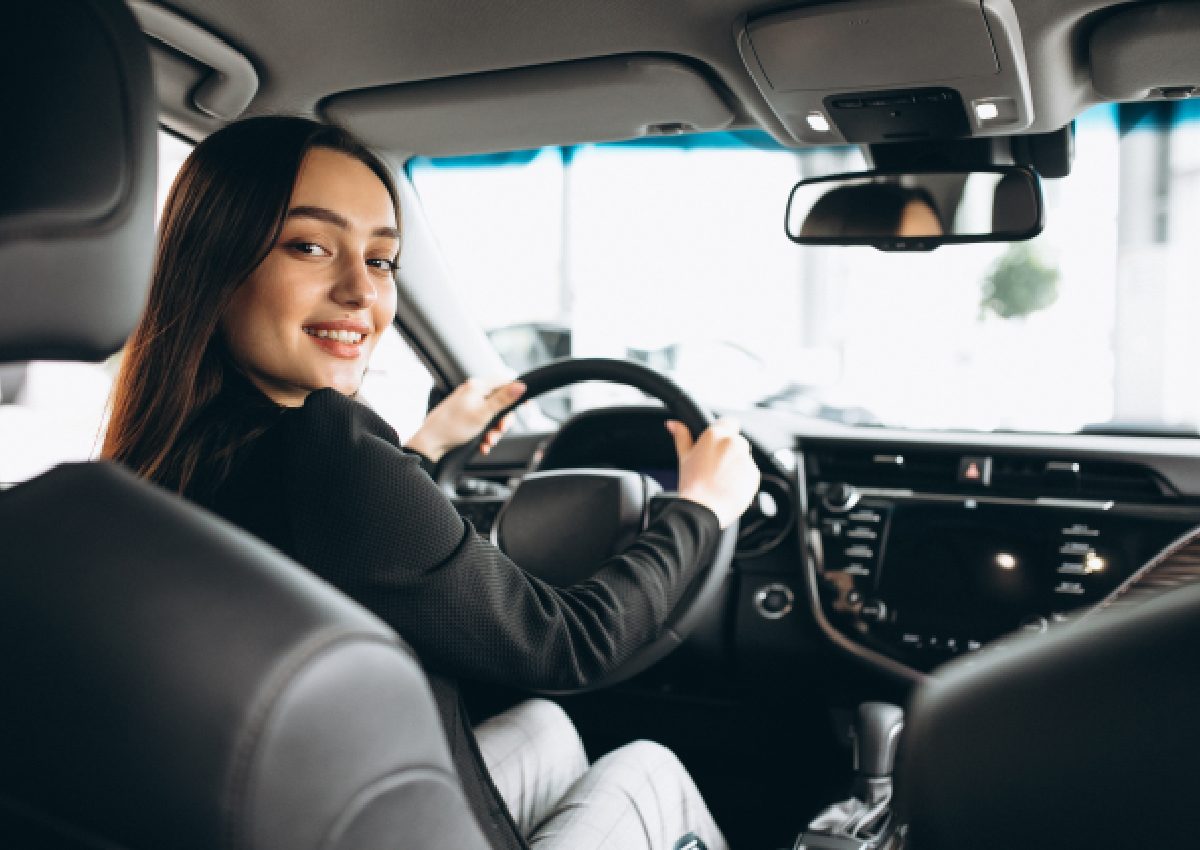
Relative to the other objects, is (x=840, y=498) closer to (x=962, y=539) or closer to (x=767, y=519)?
(x=767, y=519)

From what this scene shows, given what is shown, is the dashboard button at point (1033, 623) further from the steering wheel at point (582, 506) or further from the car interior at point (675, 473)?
the steering wheel at point (582, 506)

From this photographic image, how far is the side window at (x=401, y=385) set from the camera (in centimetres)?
323

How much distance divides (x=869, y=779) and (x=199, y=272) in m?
1.69

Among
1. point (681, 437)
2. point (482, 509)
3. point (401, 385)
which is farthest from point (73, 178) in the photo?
point (401, 385)

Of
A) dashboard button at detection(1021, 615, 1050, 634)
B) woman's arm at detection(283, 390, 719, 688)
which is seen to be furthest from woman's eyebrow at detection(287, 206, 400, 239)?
dashboard button at detection(1021, 615, 1050, 634)

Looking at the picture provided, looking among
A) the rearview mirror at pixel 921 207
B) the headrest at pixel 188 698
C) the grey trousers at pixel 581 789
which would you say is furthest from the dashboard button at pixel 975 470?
the headrest at pixel 188 698

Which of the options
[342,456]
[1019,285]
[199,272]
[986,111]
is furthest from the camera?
[1019,285]

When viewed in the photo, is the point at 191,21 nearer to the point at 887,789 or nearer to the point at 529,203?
the point at 887,789

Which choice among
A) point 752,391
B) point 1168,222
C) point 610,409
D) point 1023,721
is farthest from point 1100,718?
point 1168,222

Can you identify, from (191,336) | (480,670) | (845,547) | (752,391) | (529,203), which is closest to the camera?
(480,670)

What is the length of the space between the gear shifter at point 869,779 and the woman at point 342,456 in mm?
432

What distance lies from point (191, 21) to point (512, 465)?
1.50 metres

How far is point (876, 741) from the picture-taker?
93.2 inches

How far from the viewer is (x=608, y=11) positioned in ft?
6.58
